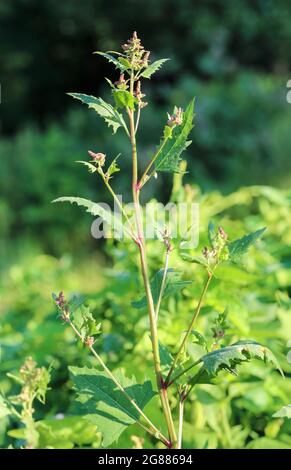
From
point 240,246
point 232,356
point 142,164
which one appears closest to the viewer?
point 232,356

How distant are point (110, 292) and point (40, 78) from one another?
1014 centimetres

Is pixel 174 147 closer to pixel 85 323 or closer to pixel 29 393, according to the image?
pixel 85 323

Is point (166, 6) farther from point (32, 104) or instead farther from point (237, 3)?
point (32, 104)

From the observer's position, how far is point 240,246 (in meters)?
1.28

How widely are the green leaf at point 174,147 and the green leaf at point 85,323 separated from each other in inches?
9.5

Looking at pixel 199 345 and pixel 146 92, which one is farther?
pixel 146 92

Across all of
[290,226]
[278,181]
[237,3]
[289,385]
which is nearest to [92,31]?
[237,3]

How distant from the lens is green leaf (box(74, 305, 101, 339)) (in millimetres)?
1232

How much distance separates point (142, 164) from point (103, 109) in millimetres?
6204

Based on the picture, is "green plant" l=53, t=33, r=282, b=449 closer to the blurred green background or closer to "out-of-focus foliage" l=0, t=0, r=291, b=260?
the blurred green background

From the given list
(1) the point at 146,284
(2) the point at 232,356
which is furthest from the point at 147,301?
(2) the point at 232,356

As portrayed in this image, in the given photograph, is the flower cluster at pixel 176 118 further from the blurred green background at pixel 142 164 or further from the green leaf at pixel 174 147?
the blurred green background at pixel 142 164

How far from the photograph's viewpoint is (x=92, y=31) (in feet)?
36.7

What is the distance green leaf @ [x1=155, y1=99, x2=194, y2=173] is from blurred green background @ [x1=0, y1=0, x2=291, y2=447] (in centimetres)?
62
